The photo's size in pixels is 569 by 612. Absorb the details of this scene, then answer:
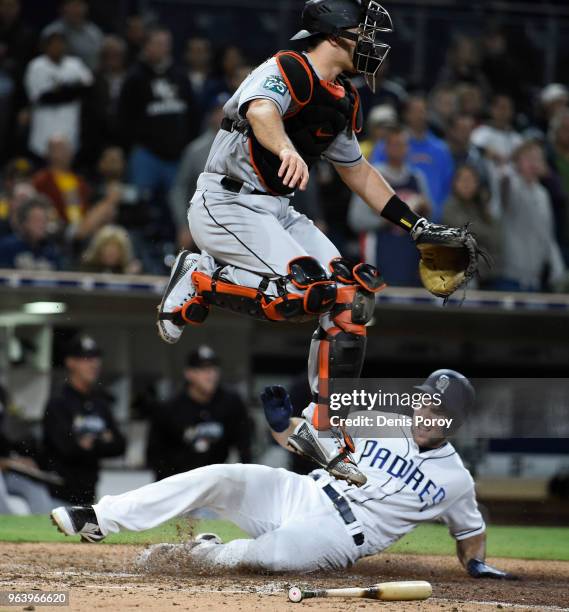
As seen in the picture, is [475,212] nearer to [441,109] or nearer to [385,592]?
[441,109]

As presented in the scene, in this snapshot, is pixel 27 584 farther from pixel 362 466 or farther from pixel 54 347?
pixel 54 347

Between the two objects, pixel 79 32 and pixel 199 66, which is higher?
pixel 79 32

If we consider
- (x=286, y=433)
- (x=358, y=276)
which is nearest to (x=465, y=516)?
(x=286, y=433)

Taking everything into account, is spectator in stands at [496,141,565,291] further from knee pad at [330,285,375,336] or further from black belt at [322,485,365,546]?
knee pad at [330,285,375,336]

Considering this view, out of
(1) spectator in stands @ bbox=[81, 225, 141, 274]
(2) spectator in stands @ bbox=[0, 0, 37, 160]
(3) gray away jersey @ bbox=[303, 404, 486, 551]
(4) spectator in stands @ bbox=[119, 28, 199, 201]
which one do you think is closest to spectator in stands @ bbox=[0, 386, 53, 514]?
(1) spectator in stands @ bbox=[81, 225, 141, 274]

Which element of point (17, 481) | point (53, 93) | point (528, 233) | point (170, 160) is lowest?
point (17, 481)

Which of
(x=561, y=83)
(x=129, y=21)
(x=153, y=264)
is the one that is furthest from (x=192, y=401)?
(x=561, y=83)
